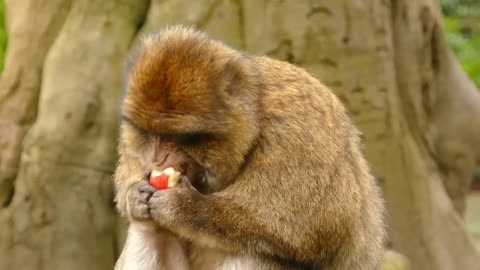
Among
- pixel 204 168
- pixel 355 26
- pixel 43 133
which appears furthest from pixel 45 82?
pixel 204 168

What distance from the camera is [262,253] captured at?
176 inches

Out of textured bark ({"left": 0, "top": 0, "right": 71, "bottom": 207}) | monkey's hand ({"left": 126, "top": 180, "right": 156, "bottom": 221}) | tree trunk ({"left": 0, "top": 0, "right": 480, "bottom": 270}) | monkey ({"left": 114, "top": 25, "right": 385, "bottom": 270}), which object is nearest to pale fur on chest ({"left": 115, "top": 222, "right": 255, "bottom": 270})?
monkey ({"left": 114, "top": 25, "right": 385, "bottom": 270})

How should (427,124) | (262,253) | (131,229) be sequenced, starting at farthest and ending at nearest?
(427,124)
(131,229)
(262,253)

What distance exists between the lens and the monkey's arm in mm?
4398

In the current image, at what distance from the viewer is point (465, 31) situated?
14375mm

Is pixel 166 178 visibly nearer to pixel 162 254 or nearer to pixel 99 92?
pixel 162 254

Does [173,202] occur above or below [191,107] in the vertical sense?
below

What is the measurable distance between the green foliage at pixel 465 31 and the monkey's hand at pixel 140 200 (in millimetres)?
8075

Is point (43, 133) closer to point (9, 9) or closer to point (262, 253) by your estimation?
point (9, 9)

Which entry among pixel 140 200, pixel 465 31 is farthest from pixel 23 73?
pixel 465 31

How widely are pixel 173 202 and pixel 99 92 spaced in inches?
125

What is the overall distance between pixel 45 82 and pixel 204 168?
11.1ft

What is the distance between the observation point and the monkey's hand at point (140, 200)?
14.6 feet

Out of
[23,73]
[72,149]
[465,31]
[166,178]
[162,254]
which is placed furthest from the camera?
[465,31]
